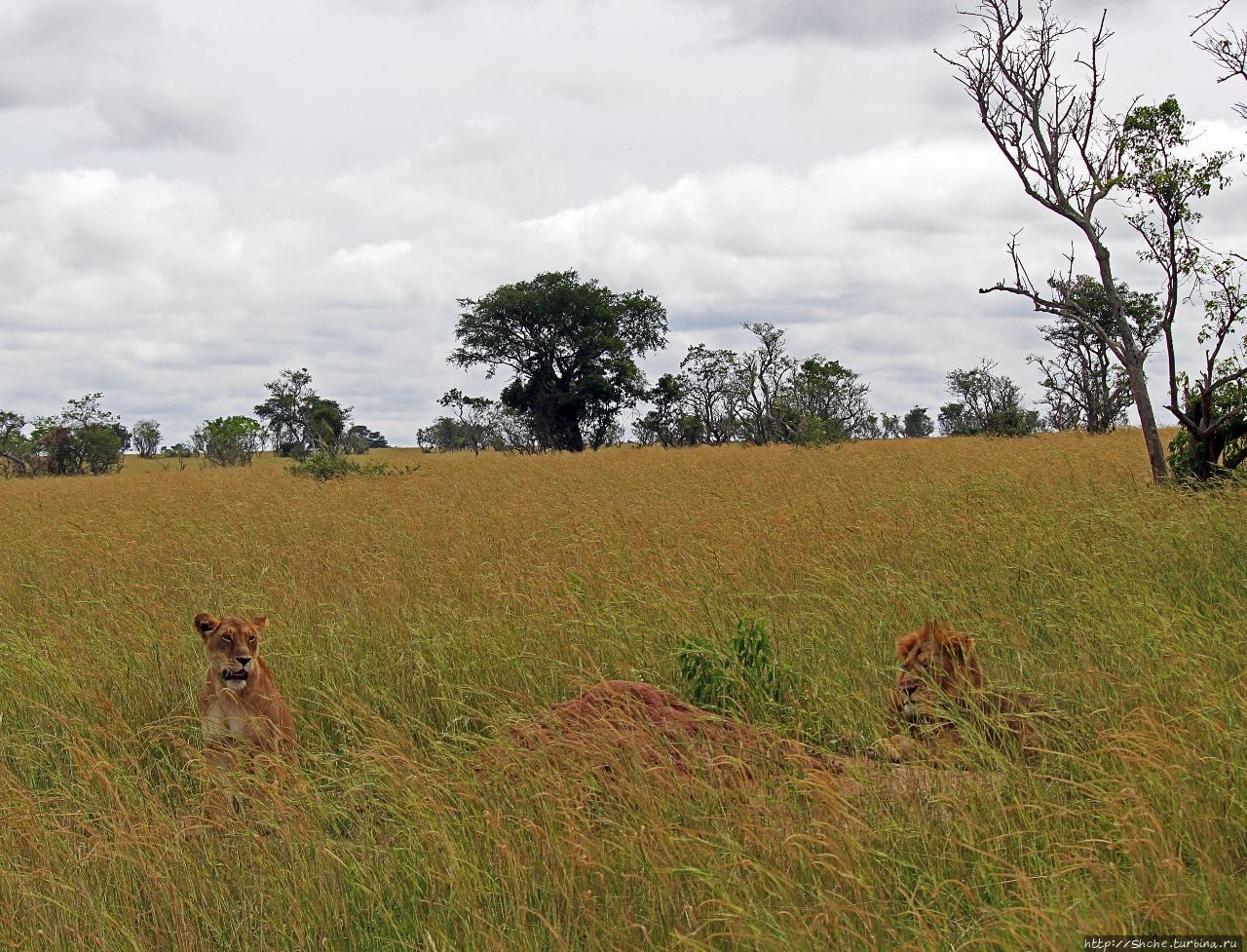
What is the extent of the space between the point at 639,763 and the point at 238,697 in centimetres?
188

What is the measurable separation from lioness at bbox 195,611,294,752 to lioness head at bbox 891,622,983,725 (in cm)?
255

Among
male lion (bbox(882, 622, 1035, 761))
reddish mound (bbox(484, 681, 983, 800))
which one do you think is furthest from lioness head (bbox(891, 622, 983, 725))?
reddish mound (bbox(484, 681, 983, 800))

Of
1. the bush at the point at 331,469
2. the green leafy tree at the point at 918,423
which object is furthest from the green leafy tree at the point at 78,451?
the green leafy tree at the point at 918,423

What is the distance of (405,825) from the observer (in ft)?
11.1

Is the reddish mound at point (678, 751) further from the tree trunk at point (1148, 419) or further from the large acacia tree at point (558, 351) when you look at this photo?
the large acacia tree at point (558, 351)

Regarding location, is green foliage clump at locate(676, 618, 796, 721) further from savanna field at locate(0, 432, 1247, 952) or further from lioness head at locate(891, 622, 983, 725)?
lioness head at locate(891, 622, 983, 725)

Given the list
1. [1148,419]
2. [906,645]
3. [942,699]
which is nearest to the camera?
[942,699]

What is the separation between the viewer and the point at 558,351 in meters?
42.8

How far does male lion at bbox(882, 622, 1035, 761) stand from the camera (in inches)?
149

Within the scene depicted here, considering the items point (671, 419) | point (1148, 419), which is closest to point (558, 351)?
point (671, 419)

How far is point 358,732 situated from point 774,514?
198 inches

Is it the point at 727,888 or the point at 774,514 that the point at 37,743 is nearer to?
the point at 727,888

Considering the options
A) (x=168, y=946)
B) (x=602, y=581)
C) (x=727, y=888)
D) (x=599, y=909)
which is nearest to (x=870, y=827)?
(x=727, y=888)

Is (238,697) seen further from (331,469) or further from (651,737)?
(331,469)
